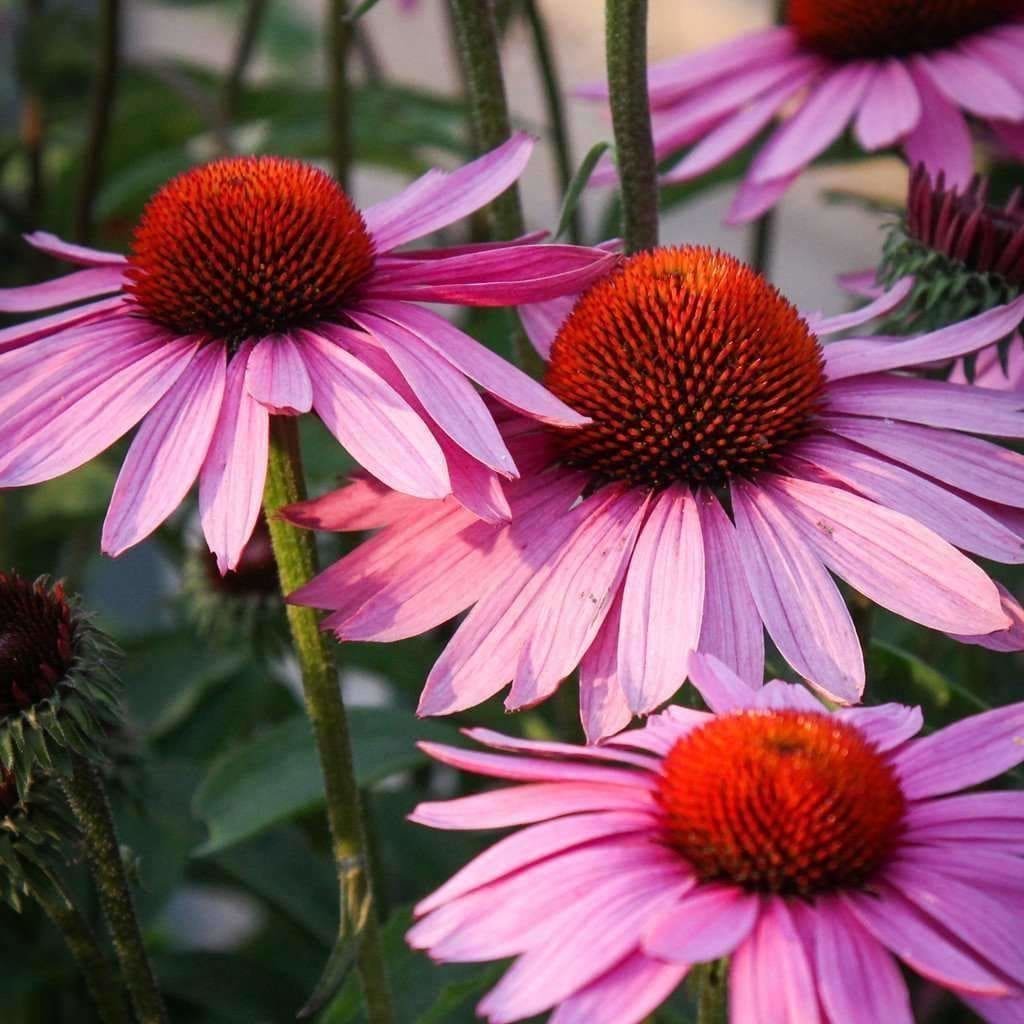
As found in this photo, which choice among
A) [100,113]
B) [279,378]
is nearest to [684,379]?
[279,378]

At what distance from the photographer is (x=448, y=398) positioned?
60cm

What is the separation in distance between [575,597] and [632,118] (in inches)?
9.5

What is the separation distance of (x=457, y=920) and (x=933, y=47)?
72 centimetres

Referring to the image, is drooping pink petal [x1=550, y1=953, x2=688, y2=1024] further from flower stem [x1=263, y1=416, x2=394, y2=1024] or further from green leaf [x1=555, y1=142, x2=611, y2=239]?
green leaf [x1=555, y1=142, x2=611, y2=239]

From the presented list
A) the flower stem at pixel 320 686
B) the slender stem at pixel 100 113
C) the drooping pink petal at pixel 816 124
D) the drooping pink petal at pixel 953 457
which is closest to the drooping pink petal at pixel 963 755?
the drooping pink petal at pixel 953 457

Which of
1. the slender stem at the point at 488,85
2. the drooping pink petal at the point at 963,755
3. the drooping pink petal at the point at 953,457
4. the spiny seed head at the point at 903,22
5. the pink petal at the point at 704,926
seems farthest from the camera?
the spiny seed head at the point at 903,22

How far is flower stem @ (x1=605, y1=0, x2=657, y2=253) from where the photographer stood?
696mm

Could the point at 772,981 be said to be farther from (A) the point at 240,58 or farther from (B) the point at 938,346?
(A) the point at 240,58

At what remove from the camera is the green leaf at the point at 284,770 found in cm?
81

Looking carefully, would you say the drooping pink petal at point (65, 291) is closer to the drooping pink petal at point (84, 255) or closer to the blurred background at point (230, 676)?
the drooping pink petal at point (84, 255)

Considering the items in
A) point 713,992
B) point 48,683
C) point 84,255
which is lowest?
point 713,992

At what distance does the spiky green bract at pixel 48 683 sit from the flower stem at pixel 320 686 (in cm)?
8

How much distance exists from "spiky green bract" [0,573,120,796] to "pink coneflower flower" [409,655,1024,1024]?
142mm

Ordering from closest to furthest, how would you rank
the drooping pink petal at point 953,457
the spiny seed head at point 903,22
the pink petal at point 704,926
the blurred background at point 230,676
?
1. the pink petal at point 704,926
2. the drooping pink petal at point 953,457
3. the blurred background at point 230,676
4. the spiny seed head at point 903,22
